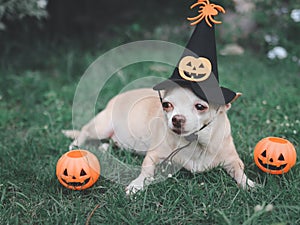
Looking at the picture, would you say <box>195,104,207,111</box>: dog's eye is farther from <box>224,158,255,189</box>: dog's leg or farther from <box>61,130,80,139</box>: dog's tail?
<box>61,130,80,139</box>: dog's tail

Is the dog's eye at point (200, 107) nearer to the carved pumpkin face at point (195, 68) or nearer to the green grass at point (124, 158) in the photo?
the carved pumpkin face at point (195, 68)

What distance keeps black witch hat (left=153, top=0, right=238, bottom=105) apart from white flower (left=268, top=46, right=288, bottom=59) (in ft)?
9.18

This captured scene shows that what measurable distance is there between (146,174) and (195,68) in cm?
82

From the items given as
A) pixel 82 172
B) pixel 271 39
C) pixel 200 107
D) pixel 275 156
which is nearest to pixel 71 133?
pixel 82 172

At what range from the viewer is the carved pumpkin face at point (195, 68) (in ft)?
7.34

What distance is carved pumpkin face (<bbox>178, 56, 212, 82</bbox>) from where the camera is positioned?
2238 millimetres

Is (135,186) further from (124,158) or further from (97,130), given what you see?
(97,130)

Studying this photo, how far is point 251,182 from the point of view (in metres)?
2.51

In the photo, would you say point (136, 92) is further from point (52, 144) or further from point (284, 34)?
point (284, 34)

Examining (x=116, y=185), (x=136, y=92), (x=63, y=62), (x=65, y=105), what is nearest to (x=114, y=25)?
(x=63, y=62)

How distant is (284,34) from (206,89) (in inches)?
126

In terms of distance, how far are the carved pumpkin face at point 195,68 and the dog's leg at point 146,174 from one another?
68cm

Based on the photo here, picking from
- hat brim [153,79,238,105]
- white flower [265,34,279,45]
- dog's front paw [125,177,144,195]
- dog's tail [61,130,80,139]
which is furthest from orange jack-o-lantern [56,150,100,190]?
white flower [265,34,279,45]

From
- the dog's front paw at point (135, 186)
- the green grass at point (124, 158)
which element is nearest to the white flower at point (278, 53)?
the green grass at point (124, 158)
